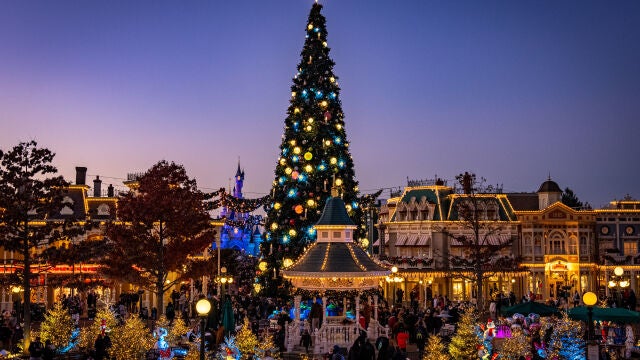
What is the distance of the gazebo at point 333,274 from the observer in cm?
2380

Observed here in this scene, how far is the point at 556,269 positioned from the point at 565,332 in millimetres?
37047

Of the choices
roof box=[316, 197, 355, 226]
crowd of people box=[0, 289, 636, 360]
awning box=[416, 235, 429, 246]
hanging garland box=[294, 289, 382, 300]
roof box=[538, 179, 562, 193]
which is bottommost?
crowd of people box=[0, 289, 636, 360]

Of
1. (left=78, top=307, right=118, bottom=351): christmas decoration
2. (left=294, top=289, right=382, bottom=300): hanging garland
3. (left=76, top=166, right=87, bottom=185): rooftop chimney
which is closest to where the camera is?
(left=78, top=307, right=118, bottom=351): christmas decoration

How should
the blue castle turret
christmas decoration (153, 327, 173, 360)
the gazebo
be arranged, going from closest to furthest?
christmas decoration (153, 327, 173, 360), the gazebo, the blue castle turret

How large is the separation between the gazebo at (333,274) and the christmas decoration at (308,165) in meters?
7.17

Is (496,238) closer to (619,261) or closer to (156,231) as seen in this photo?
(619,261)

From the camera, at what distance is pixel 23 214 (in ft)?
80.8

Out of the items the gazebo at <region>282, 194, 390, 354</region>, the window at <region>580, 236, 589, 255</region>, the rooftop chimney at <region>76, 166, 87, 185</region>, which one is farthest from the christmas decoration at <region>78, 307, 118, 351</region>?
the window at <region>580, 236, 589, 255</region>

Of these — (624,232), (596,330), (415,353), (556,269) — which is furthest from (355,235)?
(624,232)

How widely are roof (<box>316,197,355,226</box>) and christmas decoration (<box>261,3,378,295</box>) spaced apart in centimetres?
660

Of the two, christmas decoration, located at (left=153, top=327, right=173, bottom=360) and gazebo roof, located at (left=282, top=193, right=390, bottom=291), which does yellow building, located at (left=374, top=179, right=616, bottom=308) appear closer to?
gazebo roof, located at (left=282, top=193, right=390, bottom=291)

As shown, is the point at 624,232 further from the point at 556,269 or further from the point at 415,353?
the point at 415,353

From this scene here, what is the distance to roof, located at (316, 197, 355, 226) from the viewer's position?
2547 centimetres

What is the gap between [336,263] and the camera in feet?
79.5
